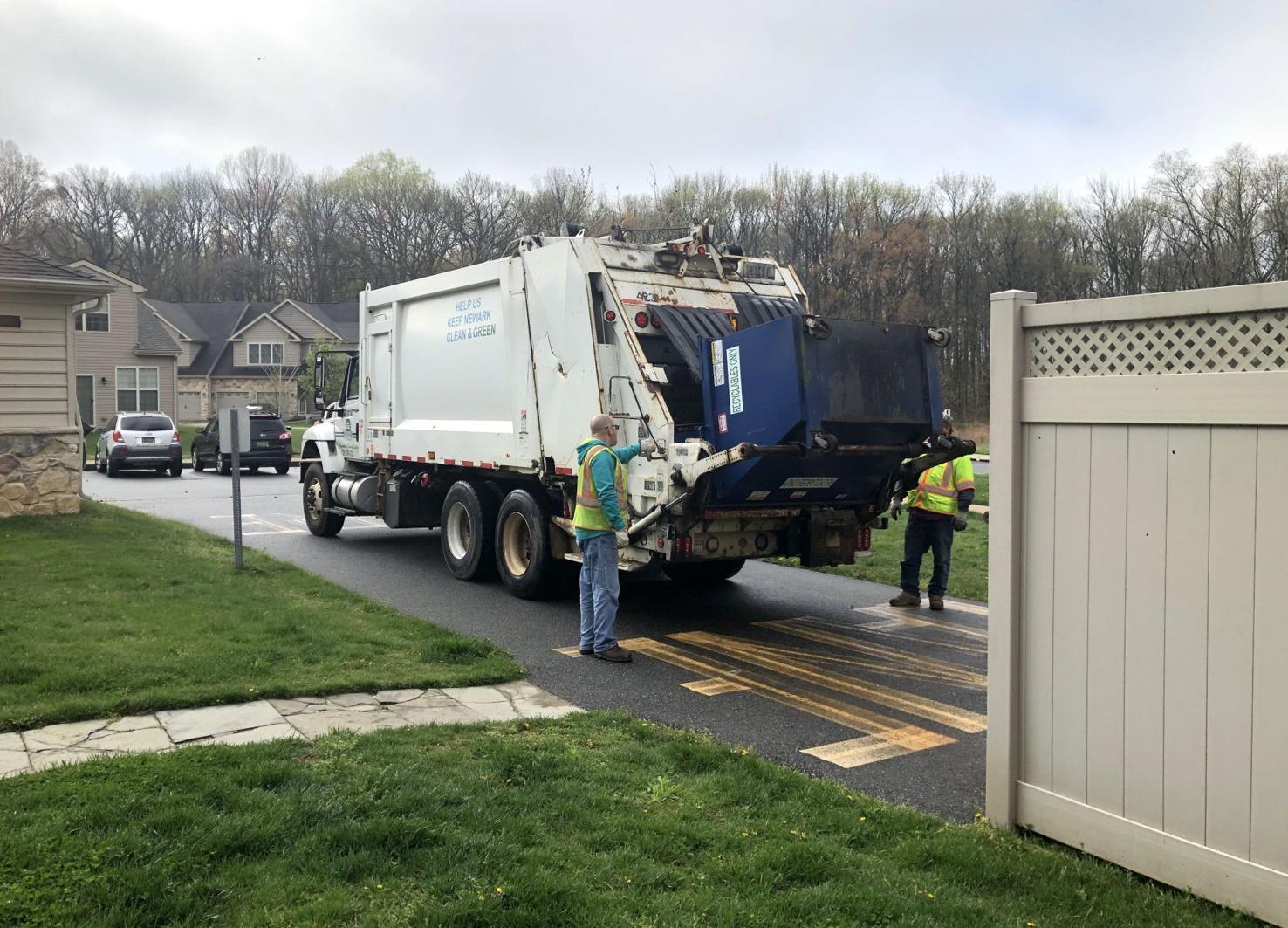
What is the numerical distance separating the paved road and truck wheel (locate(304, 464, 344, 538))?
3.97 ft

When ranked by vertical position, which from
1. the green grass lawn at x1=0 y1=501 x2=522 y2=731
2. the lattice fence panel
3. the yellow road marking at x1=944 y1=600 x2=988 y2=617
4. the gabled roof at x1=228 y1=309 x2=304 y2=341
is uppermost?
the gabled roof at x1=228 y1=309 x2=304 y2=341

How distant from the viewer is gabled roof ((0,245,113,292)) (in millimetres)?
13203

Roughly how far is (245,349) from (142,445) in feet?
97.5

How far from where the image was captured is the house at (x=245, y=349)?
175ft

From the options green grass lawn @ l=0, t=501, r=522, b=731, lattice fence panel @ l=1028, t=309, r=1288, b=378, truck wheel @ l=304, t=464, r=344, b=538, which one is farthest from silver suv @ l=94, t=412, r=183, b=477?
lattice fence panel @ l=1028, t=309, r=1288, b=378

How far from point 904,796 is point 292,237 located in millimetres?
67139

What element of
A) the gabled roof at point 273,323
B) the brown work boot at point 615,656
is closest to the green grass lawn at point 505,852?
the brown work boot at point 615,656

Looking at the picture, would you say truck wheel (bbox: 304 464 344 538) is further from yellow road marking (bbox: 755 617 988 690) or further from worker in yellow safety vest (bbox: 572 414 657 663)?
yellow road marking (bbox: 755 617 988 690)

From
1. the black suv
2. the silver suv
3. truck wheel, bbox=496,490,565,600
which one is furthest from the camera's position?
the black suv

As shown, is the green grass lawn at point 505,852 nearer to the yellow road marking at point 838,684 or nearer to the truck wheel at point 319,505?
the yellow road marking at point 838,684

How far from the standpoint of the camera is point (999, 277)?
44.5 m

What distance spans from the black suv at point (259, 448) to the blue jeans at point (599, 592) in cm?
2058

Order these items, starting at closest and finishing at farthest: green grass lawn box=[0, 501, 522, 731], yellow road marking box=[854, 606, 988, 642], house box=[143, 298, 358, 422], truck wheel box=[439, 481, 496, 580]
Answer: green grass lawn box=[0, 501, 522, 731] < yellow road marking box=[854, 606, 988, 642] < truck wheel box=[439, 481, 496, 580] < house box=[143, 298, 358, 422]

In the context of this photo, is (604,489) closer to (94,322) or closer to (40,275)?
(40,275)
